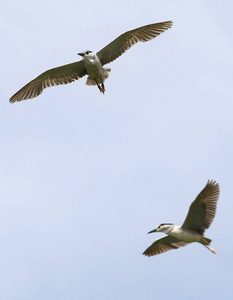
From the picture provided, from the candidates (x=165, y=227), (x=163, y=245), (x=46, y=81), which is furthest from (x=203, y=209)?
(x=46, y=81)

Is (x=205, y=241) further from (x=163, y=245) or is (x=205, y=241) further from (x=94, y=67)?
(x=94, y=67)

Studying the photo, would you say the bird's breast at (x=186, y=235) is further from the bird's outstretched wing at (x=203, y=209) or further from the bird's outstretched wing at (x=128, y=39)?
the bird's outstretched wing at (x=128, y=39)

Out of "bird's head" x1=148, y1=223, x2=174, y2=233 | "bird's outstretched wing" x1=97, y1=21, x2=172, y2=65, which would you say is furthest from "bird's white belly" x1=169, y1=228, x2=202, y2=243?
"bird's outstretched wing" x1=97, y1=21, x2=172, y2=65

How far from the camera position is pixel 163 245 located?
1708 centimetres

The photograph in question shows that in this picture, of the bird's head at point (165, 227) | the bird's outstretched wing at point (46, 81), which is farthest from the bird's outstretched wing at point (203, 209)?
the bird's outstretched wing at point (46, 81)

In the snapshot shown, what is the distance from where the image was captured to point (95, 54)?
18.2 m

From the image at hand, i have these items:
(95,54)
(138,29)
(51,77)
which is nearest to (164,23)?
(138,29)

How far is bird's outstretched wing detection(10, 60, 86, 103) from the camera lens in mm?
18891

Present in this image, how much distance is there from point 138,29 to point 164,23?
0.64m

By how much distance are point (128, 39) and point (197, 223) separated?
498cm

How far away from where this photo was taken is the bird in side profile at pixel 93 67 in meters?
18.0

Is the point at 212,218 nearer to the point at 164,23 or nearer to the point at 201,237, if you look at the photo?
the point at 201,237

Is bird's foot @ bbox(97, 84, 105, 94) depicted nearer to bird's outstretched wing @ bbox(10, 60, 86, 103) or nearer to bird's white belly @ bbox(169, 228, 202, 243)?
bird's outstretched wing @ bbox(10, 60, 86, 103)

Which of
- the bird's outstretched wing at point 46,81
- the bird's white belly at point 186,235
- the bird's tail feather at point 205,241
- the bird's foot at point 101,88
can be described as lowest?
the bird's tail feather at point 205,241
